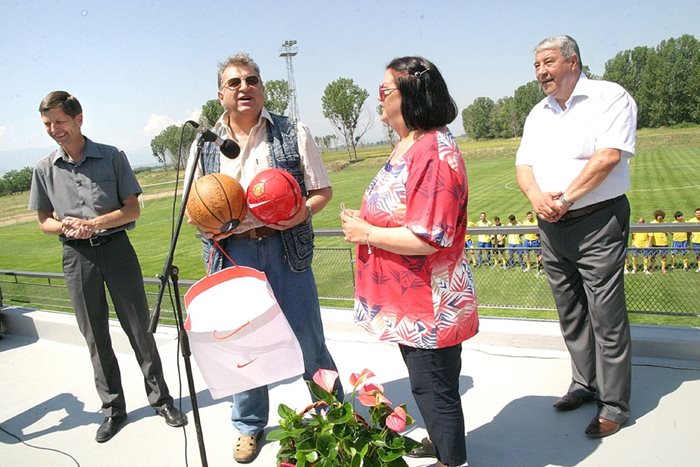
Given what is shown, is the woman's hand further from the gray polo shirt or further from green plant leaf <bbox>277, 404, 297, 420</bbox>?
the gray polo shirt

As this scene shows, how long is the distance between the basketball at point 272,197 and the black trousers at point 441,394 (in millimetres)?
803

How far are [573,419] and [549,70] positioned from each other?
195 centimetres

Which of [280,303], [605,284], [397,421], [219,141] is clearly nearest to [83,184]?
[280,303]

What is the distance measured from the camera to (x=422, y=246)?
1908mm

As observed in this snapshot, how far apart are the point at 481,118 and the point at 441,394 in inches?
4339

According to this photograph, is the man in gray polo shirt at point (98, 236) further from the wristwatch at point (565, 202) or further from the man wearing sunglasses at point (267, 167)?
the wristwatch at point (565, 202)

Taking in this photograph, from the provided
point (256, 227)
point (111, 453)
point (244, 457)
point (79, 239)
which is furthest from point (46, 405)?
point (256, 227)

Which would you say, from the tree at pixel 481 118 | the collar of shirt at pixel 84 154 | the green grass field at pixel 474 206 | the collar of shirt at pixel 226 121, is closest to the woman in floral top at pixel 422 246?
the collar of shirt at pixel 226 121

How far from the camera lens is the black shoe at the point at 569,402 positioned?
292 cm

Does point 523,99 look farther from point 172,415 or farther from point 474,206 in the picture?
point 172,415

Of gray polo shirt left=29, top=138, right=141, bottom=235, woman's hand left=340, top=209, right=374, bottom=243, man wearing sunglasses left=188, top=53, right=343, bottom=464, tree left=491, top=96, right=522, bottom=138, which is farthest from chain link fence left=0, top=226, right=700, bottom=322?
tree left=491, top=96, right=522, bottom=138

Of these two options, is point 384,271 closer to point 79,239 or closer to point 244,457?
point 244,457

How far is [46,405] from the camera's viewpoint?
12.7 feet

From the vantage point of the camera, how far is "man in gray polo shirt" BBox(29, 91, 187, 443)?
313 centimetres
